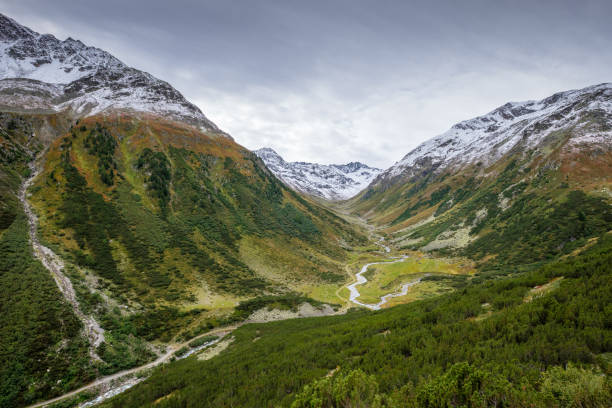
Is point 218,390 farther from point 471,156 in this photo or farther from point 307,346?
point 471,156

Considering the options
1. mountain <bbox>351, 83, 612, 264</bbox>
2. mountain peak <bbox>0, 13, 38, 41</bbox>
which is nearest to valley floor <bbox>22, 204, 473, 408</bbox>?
mountain <bbox>351, 83, 612, 264</bbox>

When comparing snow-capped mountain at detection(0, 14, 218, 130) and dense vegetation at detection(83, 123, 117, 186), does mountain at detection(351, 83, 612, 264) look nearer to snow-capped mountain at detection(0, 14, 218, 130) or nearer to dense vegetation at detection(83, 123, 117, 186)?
dense vegetation at detection(83, 123, 117, 186)

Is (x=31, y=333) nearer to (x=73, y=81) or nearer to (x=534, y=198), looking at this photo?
(x=534, y=198)

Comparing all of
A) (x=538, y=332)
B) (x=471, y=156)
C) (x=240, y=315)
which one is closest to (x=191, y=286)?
(x=240, y=315)

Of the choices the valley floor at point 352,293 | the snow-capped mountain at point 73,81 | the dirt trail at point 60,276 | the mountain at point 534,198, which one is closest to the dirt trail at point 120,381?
the valley floor at point 352,293

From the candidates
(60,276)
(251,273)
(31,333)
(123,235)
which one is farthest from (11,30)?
(31,333)

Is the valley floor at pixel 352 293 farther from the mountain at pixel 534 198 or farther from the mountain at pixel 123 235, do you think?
the mountain at pixel 534 198
